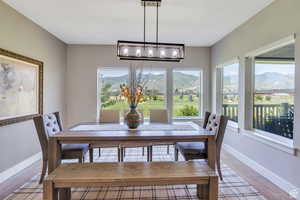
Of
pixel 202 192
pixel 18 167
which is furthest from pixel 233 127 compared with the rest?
pixel 18 167

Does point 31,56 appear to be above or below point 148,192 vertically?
above

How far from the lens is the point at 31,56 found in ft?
10.9

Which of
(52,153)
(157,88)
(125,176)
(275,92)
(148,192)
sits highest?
(157,88)

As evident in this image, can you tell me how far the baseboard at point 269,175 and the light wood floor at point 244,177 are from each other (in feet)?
0.18

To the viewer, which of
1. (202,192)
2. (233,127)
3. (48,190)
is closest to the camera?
(48,190)

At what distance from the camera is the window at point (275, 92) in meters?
2.61

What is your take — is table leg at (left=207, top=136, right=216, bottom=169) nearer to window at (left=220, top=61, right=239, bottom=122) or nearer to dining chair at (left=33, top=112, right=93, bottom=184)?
dining chair at (left=33, top=112, right=93, bottom=184)

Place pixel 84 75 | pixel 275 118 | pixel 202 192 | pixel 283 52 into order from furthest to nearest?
1. pixel 84 75
2. pixel 275 118
3. pixel 283 52
4. pixel 202 192

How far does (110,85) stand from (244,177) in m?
3.68

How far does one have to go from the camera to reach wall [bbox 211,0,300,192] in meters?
2.28

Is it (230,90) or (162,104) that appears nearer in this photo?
(230,90)

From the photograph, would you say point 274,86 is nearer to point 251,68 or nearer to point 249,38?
point 251,68

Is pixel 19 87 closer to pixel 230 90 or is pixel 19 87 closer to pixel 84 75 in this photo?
pixel 84 75

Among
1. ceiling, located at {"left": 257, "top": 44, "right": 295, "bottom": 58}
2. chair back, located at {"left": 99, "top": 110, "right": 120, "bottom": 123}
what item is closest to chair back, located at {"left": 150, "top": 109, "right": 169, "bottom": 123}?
chair back, located at {"left": 99, "top": 110, "right": 120, "bottom": 123}
